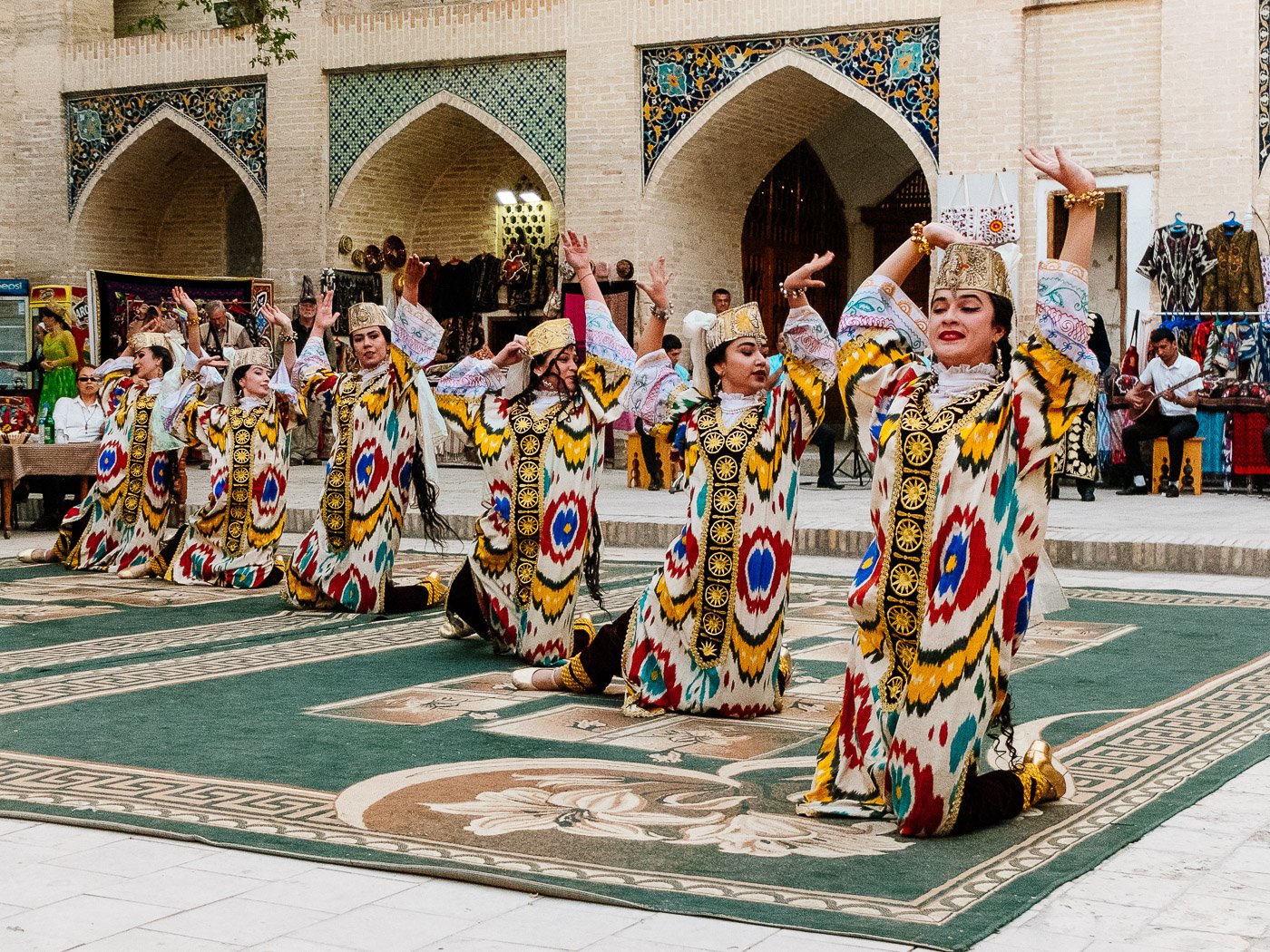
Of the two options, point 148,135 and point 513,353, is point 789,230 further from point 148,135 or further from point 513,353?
point 513,353

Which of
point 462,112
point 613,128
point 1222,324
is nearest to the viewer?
point 1222,324

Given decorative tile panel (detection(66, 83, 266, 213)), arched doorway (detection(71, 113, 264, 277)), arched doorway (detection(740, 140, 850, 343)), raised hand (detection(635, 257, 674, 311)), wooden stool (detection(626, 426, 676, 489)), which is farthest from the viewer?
arched doorway (detection(71, 113, 264, 277))

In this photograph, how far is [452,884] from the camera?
3029 mm

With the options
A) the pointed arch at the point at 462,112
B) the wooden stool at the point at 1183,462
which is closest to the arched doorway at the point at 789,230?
the pointed arch at the point at 462,112

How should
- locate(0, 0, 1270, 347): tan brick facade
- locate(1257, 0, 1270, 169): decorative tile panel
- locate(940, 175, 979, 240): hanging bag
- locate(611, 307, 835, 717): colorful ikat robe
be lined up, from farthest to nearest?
locate(940, 175, 979, 240): hanging bag < locate(0, 0, 1270, 347): tan brick facade < locate(1257, 0, 1270, 169): decorative tile panel < locate(611, 307, 835, 717): colorful ikat robe

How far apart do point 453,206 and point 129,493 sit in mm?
8730

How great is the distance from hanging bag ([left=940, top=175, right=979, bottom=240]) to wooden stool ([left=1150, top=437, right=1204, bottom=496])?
2.33 m

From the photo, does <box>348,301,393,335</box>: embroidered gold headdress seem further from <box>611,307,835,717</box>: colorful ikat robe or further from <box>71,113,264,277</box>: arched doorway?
<box>71,113,264,277</box>: arched doorway

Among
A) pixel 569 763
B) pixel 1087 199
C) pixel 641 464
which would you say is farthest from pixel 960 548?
pixel 641 464

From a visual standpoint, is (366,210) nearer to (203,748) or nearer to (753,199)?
(753,199)

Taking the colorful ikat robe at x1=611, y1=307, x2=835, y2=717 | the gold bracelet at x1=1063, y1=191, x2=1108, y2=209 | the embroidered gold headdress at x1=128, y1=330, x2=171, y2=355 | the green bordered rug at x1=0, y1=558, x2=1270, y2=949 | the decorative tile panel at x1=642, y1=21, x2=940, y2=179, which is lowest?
the green bordered rug at x1=0, y1=558, x2=1270, y2=949

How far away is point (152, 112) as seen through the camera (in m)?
16.4

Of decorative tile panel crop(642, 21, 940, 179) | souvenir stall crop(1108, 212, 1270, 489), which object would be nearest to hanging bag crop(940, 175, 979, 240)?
decorative tile panel crop(642, 21, 940, 179)

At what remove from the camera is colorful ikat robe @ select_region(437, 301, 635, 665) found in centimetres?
559
